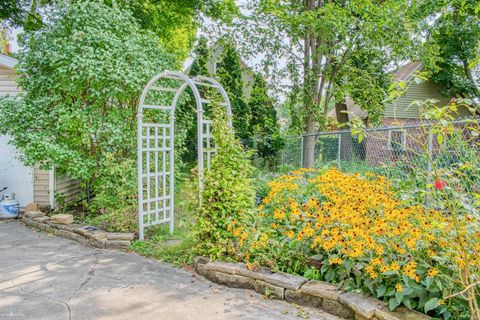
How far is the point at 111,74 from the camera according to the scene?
505 cm

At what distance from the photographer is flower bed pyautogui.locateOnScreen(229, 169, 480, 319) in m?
2.35

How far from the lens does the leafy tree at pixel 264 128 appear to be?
10.4 metres

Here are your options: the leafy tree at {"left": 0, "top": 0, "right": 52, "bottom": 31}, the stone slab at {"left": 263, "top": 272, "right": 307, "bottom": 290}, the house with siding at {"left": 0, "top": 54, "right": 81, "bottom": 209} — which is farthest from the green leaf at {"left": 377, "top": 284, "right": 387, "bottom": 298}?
the leafy tree at {"left": 0, "top": 0, "right": 52, "bottom": 31}

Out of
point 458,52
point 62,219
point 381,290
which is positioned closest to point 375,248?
point 381,290

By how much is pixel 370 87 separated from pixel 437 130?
24.6 feet

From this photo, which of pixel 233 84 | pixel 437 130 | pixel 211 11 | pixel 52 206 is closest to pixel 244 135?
pixel 233 84

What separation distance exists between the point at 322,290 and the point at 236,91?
8.66 m

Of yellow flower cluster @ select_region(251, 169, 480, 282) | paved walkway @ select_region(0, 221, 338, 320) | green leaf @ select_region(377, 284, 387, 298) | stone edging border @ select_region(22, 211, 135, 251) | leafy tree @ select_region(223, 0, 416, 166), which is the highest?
leafy tree @ select_region(223, 0, 416, 166)

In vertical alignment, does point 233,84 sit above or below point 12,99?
above

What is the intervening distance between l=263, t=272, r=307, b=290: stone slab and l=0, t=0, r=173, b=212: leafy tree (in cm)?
282

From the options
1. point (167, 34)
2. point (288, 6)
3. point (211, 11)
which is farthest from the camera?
point (167, 34)

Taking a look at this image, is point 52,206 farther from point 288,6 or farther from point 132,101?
point 288,6

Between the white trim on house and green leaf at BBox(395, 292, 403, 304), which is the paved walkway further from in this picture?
the white trim on house

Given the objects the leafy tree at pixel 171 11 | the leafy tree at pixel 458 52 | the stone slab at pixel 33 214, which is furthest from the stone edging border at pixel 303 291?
the leafy tree at pixel 458 52
